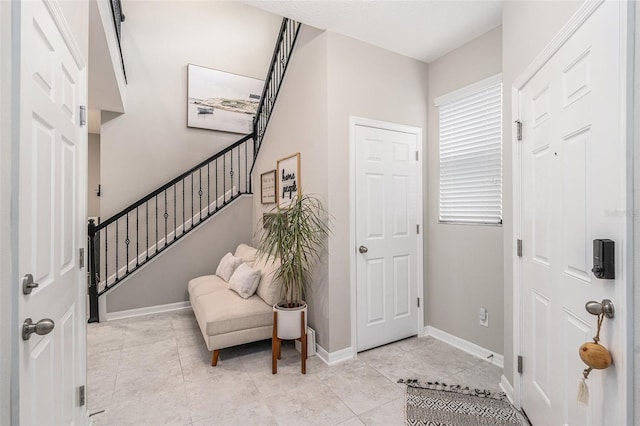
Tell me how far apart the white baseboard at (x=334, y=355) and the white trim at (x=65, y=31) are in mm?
2608

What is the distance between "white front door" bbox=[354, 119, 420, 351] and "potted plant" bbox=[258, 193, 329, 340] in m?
0.38

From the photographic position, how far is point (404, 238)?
3.17 m

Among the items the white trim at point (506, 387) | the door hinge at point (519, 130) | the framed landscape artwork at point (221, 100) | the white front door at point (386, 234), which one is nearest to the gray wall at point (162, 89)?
the framed landscape artwork at point (221, 100)

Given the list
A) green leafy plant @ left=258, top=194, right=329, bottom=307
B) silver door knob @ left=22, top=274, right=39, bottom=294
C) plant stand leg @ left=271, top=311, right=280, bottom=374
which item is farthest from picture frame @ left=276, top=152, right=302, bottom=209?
silver door knob @ left=22, top=274, right=39, bottom=294

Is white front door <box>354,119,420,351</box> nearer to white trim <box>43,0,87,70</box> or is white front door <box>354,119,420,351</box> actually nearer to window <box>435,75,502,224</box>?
window <box>435,75,502,224</box>

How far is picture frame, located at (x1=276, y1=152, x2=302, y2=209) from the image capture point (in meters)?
3.21

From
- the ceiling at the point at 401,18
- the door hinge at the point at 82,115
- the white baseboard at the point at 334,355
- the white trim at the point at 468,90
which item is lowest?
the white baseboard at the point at 334,355

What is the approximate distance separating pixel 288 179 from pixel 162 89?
2.84m

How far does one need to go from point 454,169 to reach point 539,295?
61.0 inches

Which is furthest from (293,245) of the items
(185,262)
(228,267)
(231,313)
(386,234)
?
(185,262)

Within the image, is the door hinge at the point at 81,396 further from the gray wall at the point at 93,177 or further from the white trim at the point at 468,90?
the gray wall at the point at 93,177

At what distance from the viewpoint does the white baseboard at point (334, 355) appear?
268cm

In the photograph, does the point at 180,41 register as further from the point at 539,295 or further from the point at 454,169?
the point at 539,295

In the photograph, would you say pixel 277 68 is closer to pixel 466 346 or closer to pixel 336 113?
pixel 336 113
